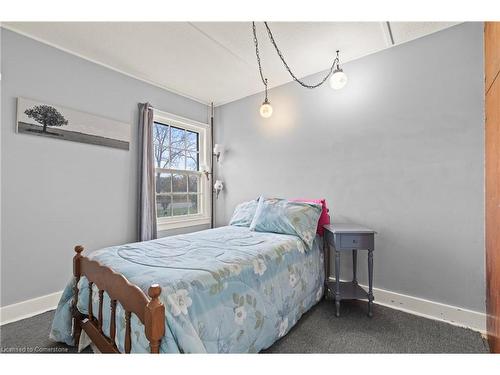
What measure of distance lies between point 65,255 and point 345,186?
2916 millimetres

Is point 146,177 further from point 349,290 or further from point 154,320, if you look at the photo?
point 349,290

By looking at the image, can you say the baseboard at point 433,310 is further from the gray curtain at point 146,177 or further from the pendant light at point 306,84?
the gray curtain at point 146,177

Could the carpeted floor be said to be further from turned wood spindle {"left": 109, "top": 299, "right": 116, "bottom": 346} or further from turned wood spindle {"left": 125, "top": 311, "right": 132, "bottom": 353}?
turned wood spindle {"left": 125, "top": 311, "right": 132, "bottom": 353}

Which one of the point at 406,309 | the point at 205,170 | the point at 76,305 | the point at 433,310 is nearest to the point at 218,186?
the point at 205,170

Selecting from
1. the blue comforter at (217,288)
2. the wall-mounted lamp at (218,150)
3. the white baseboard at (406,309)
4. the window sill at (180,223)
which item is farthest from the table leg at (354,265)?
the wall-mounted lamp at (218,150)

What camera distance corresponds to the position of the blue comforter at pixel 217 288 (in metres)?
1.03

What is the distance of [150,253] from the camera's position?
5.05 feet

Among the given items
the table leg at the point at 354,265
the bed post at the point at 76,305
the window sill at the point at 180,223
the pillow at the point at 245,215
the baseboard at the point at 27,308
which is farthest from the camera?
the window sill at the point at 180,223

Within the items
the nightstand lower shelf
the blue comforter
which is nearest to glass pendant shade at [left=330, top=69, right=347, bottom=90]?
the blue comforter

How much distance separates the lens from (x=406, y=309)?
2.01 meters

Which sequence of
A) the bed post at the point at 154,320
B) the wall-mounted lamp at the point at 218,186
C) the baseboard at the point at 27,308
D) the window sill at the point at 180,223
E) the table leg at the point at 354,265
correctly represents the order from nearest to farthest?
1. the bed post at the point at 154,320
2. the baseboard at the point at 27,308
3. the table leg at the point at 354,265
4. the window sill at the point at 180,223
5. the wall-mounted lamp at the point at 218,186

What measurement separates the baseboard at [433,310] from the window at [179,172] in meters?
2.53

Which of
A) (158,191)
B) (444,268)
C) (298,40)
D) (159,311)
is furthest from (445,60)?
(158,191)
